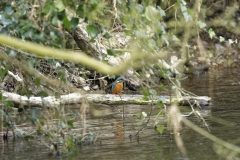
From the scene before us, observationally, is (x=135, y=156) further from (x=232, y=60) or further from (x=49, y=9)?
(x=232, y=60)

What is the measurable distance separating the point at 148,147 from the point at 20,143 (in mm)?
1793

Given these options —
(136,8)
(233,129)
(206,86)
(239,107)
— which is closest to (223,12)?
(206,86)

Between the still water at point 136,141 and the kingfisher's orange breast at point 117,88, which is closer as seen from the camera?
the still water at point 136,141

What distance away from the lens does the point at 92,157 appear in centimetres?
629

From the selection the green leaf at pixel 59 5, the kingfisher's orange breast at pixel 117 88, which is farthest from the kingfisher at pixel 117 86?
the green leaf at pixel 59 5

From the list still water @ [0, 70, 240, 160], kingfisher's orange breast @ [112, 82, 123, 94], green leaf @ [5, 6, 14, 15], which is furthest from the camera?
kingfisher's orange breast @ [112, 82, 123, 94]

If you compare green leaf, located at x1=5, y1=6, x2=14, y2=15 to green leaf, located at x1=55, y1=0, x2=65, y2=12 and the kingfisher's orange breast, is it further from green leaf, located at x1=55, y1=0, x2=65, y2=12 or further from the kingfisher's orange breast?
the kingfisher's orange breast

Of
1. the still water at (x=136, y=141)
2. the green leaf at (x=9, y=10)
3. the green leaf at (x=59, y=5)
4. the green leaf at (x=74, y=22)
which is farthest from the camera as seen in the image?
the still water at (x=136, y=141)

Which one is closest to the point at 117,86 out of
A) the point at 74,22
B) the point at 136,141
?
the point at 136,141

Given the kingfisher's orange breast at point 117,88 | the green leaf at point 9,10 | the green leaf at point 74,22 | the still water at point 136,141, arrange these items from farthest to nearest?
the kingfisher's orange breast at point 117,88 < the still water at point 136,141 < the green leaf at point 9,10 < the green leaf at point 74,22

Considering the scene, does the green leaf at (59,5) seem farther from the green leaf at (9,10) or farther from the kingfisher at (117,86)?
the kingfisher at (117,86)

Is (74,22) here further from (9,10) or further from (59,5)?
(9,10)

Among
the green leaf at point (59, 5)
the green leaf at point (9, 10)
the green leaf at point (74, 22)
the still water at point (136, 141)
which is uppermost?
the green leaf at point (9, 10)

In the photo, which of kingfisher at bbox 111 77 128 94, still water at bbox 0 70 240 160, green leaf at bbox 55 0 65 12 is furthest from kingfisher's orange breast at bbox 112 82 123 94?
green leaf at bbox 55 0 65 12
